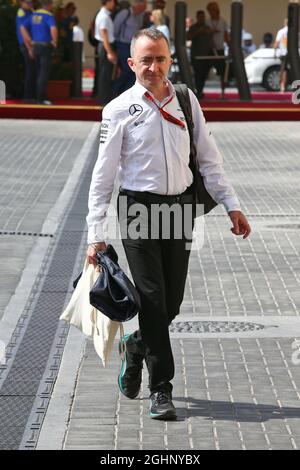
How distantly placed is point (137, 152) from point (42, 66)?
17474mm

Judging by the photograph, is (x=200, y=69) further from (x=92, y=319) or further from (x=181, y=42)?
(x=92, y=319)

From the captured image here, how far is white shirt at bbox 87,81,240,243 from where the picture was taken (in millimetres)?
6027

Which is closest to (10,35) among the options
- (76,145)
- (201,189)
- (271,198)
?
(76,145)

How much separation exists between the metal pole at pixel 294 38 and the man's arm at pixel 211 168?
18.3 m

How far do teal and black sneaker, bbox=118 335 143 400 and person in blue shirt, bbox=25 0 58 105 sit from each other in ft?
55.8

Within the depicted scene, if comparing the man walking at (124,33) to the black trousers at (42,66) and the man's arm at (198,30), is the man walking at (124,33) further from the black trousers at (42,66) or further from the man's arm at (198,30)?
the man's arm at (198,30)

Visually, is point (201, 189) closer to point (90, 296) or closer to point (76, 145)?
point (90, 296)

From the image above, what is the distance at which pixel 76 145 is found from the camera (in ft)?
60.8

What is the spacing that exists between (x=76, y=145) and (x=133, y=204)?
12.5 meters

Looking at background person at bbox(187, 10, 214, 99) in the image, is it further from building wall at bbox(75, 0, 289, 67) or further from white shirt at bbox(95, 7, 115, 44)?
building wall at bbox(75, 0, 289, 67)

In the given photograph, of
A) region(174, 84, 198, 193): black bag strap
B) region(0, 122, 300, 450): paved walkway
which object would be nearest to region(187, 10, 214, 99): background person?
region(0, 122, 300, 450): paved walkway

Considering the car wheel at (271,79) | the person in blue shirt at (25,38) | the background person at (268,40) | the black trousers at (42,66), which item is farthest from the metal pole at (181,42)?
the background person at (268,40)

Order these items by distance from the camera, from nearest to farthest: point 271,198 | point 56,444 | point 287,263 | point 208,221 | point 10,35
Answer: point 56,444 < point 287,263 < point 208,221 < point 271,198 < point 10,35

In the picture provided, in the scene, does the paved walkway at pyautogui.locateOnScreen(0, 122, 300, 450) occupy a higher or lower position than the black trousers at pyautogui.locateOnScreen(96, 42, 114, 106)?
higher
